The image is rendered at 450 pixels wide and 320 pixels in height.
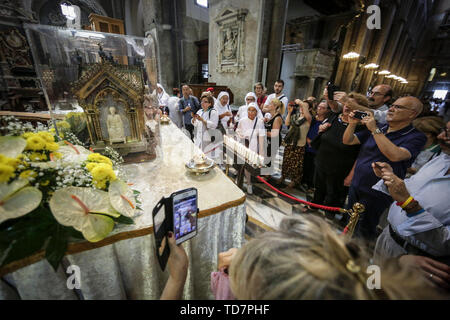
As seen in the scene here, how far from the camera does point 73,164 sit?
3.36ft

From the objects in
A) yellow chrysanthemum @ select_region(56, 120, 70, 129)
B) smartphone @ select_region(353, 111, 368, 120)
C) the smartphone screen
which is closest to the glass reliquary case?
yellow chrysanthemum @ select_region(56, 120, 70, 129)

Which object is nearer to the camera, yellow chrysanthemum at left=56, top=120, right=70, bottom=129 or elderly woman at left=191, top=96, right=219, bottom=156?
yellow chrysanthemum at left=56, top=120, right=70, bottom=129

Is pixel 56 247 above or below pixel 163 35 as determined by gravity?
below

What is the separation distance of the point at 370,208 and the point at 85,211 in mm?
2745

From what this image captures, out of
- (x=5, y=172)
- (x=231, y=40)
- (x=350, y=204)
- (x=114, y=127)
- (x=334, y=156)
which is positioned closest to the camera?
(x=5, y=172)

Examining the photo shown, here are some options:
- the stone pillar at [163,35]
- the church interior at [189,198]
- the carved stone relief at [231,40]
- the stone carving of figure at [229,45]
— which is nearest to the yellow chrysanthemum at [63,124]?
the church interior at [189,198]

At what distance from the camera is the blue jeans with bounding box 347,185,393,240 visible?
1996mm

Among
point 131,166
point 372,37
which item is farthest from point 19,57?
point 372,37

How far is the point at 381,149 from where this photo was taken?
1801 millimetres

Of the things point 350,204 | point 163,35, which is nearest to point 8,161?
point 350,204

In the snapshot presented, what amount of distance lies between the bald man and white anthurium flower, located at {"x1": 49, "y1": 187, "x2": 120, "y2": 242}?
242 cm

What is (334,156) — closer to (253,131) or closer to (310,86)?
(253,131)

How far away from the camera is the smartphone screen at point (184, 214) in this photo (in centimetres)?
96

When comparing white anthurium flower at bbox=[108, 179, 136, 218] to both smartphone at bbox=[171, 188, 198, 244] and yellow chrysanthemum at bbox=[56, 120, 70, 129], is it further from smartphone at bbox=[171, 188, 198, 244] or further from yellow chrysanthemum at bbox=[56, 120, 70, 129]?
yellow chrysanthemum at bbox=[56, 120, 70, 129]
